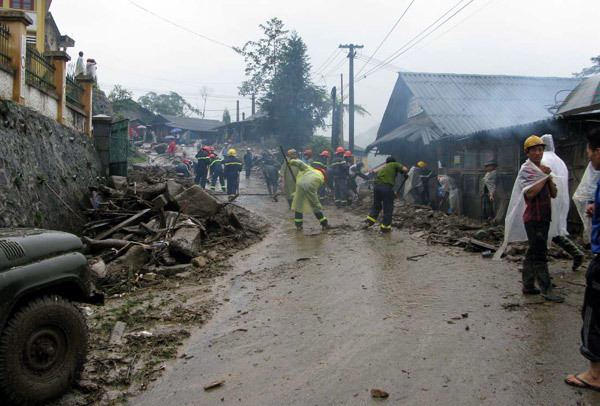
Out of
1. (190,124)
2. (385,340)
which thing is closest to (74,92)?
(385,340)

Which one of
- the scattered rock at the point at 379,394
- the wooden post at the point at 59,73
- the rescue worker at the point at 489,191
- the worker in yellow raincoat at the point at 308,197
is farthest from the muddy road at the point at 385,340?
the wooden post at the point at 59,73

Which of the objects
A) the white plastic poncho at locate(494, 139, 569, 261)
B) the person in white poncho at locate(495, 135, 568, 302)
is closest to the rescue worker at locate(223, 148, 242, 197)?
the white plastic poncho at locate(494, 139, 569, 261)

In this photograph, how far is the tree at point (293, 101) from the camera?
35472mm

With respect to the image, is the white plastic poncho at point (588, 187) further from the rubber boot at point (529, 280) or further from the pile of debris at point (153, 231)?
the pile of debris at point (153, 231)

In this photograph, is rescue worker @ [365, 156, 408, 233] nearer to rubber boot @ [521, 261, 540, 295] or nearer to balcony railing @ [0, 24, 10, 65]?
rubber boot @ [521, 261, 540, 295]

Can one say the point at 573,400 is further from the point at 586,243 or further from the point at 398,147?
the point at 398,147

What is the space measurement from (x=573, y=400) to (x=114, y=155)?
1268 centimetres

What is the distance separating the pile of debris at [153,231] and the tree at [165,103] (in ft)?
183

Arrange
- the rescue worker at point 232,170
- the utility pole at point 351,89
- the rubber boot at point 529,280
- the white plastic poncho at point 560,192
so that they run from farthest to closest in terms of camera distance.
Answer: the utility pole at point 351,89, the rescue worker at point 232,170, the white plastic poncho at point 560,192, the rubber boot at point 529,280

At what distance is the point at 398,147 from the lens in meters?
19.4

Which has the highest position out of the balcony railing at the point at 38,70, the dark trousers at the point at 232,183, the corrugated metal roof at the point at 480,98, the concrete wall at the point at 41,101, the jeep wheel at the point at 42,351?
the corrugated metal roof at the point at 480,98

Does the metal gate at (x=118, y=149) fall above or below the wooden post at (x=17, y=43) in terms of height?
below

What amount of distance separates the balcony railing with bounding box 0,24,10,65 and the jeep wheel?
581 centimetres

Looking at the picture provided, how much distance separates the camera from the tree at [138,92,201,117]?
63219 mm
